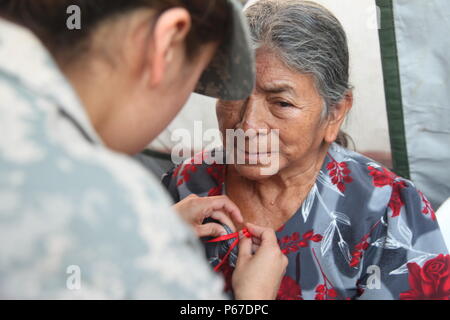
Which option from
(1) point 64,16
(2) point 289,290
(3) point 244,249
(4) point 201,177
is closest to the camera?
(1) point 64,16

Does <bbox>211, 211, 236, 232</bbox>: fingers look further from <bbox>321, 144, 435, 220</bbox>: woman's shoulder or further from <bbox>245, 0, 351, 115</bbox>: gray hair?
<bbox>245, 0, 351, 115</bbox>: gray hair

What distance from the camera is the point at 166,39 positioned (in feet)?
2.75

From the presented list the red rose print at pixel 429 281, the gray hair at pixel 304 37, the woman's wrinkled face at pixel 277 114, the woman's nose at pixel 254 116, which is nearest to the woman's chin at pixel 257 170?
the woman's wrinkled face at pixel 277 114

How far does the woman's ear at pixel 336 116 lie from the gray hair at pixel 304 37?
0.08 m

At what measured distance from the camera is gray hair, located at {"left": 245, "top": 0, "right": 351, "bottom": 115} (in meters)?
1.50

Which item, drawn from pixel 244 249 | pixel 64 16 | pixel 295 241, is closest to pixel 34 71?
pixel 64 16

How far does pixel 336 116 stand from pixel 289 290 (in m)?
0.52

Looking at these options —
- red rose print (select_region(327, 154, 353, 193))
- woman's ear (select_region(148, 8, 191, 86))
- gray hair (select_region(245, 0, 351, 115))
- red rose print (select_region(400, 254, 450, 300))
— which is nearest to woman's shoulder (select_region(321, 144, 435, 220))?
red rose print (select_region(327, 154, 353, 193))

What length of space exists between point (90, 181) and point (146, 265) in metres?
0.12

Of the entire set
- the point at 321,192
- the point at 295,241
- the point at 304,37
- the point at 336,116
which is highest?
the point at 304,37

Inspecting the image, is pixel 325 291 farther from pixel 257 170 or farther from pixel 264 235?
pixel 257 170

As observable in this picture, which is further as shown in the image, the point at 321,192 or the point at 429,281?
the point at 321,192

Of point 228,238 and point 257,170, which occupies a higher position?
point 257,170
